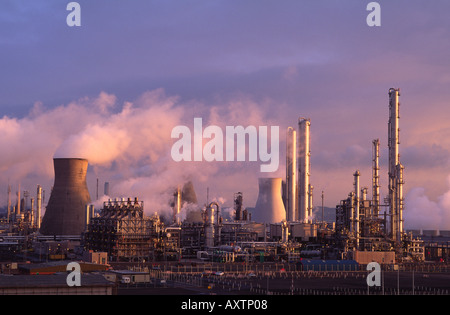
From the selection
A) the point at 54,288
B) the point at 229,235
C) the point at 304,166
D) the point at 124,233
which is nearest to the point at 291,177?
the point at 304,166

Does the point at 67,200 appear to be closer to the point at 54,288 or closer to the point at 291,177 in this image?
the point at 291,177

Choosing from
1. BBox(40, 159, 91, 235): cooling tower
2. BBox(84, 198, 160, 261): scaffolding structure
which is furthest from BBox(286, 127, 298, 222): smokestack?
BBox(40, 159, 91, 235): cooling tower

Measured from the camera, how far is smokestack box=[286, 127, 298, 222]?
120m

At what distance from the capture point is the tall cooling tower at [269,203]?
114m

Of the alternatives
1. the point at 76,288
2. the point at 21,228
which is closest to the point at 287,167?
the point at 21,228

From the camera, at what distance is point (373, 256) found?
3533 inches

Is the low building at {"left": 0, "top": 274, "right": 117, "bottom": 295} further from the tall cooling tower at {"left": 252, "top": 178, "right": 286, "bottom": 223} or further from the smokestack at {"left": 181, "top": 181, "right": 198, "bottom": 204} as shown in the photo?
the smokestack at {"left": 181, "top": 181, "right": 198, "bottom": 204}

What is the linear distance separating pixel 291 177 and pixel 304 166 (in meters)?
3.85

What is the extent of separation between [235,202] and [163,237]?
3336 cm

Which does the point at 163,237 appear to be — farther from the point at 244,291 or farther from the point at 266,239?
the point at 244,291

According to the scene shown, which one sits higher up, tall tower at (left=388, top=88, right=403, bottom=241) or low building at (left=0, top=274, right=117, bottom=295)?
tall tower at (left=388, top=88, right=403, bottom=241)

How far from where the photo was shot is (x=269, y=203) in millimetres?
115438

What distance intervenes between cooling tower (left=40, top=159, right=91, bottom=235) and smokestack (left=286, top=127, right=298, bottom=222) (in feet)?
130

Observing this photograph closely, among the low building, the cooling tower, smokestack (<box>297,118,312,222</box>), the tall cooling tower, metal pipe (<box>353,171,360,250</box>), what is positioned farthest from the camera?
smokestack (<box>297,118,312,222</box>)
